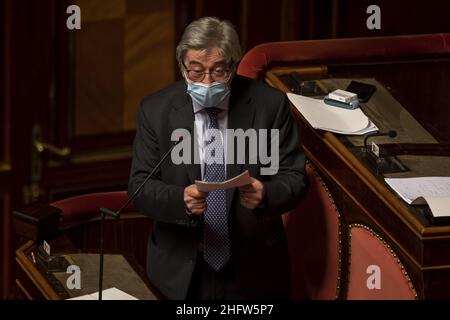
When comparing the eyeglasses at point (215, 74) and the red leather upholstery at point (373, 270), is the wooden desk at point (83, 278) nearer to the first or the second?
the eyeglasses at point (215, 74)

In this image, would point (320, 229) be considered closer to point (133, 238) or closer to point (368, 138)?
point (368, 138)

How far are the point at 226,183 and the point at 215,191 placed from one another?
362 millimetres

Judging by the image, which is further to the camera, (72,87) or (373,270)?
(72,87)

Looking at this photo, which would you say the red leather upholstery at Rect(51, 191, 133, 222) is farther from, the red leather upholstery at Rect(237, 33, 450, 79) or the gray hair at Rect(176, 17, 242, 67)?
the gray hair at Rect(176, 17, 242, 67)

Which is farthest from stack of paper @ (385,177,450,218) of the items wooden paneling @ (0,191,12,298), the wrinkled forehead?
wooden paneling @ (0,191,12,298)

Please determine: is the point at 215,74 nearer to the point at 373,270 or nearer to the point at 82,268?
the point at 82,268

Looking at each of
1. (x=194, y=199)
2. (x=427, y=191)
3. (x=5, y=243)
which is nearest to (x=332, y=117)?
(x=427, y=191)

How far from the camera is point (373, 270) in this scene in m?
3.71

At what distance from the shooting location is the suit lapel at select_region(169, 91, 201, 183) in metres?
3.44

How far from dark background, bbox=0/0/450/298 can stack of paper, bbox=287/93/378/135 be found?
1079 millimetres

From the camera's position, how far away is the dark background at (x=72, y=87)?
4.73 metres

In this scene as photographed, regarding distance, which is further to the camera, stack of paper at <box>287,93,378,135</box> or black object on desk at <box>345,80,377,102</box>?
black object on desk at <box>345,80,377,102</box>

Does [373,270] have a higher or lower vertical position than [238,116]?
lower

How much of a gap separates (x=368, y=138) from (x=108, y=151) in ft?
4.59
